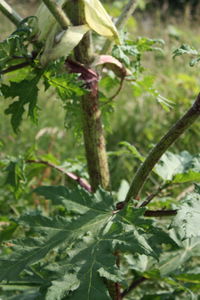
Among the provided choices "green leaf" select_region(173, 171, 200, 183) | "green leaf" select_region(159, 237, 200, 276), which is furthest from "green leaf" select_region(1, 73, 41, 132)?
"green leaf" select_region(159, 237, 200, 276)

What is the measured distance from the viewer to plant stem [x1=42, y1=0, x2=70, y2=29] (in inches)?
46.3

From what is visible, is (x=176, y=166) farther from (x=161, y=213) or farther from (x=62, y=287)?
(x=62, y=287)

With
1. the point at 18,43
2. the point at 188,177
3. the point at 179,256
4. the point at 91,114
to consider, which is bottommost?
the point at 179,256

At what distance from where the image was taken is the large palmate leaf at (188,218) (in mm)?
1107

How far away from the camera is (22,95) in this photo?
49.7 inches

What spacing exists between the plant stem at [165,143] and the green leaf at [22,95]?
33cm

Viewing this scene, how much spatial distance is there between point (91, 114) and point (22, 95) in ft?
0.77

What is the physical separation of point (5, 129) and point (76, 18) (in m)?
3.34

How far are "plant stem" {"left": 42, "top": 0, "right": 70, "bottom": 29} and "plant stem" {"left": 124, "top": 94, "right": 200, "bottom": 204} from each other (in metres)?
0.38

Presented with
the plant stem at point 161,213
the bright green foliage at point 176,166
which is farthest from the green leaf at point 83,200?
the bright green foliage at point 176,166

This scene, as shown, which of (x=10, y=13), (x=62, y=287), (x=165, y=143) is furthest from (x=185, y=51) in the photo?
(x=62, y=287)

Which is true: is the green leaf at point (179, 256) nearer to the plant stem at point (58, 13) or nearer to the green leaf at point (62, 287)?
the green leaf at point (62, 287)

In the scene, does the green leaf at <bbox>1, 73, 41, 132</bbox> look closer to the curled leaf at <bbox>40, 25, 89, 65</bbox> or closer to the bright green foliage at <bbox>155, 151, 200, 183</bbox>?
the curled leaf at <bbox>40, 25, 89, 65</bbox>

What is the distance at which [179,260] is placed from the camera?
175cm
